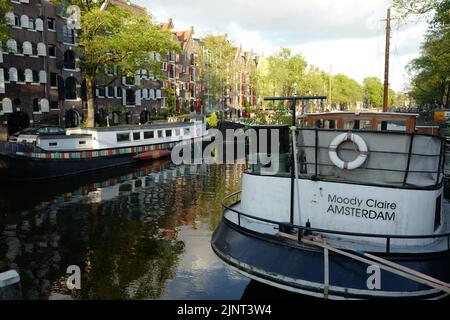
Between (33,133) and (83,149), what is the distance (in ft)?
17.3

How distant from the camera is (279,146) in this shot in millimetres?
10406

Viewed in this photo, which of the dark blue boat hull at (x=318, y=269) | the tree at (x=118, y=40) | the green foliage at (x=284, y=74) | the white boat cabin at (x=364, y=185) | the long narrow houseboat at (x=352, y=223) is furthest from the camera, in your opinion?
the green foliage at (x=284, y=74)

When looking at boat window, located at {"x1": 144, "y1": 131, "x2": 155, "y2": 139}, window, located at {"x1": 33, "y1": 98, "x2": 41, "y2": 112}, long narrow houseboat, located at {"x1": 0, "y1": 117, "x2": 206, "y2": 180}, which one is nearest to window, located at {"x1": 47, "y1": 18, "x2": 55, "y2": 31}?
window, located at {"x1": 33, "y1": 98, "x2": 41, "y2": 112}

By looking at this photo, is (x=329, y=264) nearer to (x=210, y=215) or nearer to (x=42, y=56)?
(x=210, y=215)

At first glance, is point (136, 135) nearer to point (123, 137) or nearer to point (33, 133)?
point (123, 137)

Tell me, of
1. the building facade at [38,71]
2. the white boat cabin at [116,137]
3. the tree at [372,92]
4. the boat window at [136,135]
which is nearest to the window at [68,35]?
the building facade at [38,71]

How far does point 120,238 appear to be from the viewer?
15016 mm

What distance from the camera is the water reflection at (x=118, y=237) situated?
11062 millimetres

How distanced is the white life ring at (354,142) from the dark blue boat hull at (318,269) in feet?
6.79

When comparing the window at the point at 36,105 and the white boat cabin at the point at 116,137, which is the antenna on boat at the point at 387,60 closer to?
the white boat cabin at the point at 116,137

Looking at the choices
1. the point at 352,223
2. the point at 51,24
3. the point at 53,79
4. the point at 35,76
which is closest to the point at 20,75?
the point at 35,76

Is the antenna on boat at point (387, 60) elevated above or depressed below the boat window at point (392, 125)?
above

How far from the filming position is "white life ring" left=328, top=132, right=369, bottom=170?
8.60 metres
